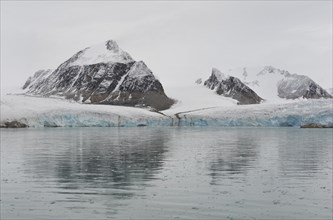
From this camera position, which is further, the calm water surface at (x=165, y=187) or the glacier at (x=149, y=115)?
the glacier at (x=149, y=115)

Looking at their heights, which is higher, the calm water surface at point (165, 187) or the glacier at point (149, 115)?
the glacier at point (149, 115)

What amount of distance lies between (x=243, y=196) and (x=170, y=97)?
179607 mm

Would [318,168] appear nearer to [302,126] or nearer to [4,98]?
[302,126]

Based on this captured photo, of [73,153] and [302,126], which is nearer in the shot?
[73,153]

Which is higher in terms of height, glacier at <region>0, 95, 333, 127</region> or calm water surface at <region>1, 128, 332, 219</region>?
glacier at <region>0, 95, 333, 127</region>

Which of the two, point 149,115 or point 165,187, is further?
point 149,115

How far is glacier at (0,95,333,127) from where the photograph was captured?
9212 cm

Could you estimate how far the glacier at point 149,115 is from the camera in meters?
92.1

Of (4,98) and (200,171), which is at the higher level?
(4,98)

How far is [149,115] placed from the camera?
109 meters

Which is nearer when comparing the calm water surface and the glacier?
the calm water surface

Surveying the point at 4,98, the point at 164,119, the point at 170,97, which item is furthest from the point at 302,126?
the point at 170,97

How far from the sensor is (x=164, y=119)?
112 metres

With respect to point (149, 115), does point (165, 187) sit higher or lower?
lower
